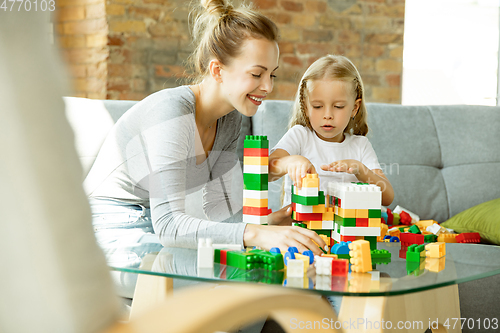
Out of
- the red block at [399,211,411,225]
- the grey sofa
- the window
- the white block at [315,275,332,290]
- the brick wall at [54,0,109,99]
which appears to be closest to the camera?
the white block at [315,275,332,290]

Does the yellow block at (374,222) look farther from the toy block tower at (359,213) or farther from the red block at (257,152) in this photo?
the red block at (257,152)

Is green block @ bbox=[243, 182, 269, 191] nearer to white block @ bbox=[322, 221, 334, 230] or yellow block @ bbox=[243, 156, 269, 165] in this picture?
yellow block @ bbox=[243, 156, 269, 165]

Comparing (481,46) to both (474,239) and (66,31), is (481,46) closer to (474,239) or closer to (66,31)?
(474,239)

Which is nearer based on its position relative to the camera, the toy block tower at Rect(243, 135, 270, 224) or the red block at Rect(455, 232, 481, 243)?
the toy block tower at Rect(243, 135, 270, 224)

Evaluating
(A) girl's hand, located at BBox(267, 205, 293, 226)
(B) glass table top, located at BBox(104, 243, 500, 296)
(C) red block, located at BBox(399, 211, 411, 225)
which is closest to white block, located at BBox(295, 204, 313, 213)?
(A) girl's hand, located at BBox(267, 205, 293, 226)

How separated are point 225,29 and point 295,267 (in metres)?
0.79

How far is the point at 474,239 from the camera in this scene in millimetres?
1507

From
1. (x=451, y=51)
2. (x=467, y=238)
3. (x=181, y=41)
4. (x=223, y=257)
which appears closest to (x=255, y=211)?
(x=223, y=257)

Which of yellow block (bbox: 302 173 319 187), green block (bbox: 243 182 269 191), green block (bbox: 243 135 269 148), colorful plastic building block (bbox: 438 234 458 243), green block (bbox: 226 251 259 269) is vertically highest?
green block (bbox: 243 135 269 148)

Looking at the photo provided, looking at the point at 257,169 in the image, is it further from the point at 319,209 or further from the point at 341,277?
the point at 341,277

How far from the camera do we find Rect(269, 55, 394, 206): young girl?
1616 mm

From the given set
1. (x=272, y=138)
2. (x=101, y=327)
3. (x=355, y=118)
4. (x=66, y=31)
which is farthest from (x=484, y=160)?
(x=66, y=31)

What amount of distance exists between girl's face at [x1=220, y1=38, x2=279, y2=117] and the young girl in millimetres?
272

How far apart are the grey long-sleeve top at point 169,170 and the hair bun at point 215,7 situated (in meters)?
0.24
